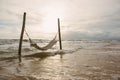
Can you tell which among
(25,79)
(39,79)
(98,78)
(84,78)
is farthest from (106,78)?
(25,79)

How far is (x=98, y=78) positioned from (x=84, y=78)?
0.45m

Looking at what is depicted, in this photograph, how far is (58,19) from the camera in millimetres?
15422

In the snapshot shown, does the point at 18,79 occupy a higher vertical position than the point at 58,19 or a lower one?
lower

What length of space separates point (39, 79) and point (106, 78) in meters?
2.17

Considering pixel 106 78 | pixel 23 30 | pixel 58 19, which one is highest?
pixel 58 19

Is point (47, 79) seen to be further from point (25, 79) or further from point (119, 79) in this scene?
point (119, 79)

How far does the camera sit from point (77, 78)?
191 inches

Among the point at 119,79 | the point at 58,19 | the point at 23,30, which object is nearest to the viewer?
the point at 119,79

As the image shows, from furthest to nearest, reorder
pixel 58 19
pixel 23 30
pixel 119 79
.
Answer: pixel 58 19, pixel 23 30, pixel 119 79

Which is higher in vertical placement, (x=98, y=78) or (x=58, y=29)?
(x=58, y=29)

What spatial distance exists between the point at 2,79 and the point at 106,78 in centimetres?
335

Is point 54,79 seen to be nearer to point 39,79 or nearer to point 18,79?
point 39,79

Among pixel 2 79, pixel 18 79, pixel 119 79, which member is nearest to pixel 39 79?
pixel 18 79

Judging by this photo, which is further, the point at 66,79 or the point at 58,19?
the point at 58,19
